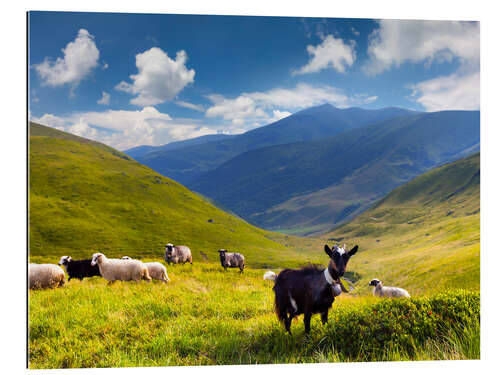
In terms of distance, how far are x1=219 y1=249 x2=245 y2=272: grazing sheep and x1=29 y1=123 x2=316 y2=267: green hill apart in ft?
0.94

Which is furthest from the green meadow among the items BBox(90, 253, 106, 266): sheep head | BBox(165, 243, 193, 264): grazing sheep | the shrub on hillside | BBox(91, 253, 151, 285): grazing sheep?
BBox(165, 243, 193, 264): grazing sheep

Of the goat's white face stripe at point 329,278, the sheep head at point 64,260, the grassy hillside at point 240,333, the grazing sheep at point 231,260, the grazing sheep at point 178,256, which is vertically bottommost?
the grassy hillside at point 240,333

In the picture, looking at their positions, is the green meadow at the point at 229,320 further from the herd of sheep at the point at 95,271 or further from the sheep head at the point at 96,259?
the sheep head at the point at 96,259

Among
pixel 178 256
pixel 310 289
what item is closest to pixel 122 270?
pixel 178 256

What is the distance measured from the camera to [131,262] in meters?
7.16

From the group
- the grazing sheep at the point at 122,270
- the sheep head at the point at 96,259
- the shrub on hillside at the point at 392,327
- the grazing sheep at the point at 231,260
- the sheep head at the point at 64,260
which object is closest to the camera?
the shrub on hillside at the point at 392,327

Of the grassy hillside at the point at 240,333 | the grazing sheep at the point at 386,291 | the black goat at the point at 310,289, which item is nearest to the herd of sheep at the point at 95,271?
the grassy hillside at the point at 240,333

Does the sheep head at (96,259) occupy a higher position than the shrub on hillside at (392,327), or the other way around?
the sheep head at (96,259)

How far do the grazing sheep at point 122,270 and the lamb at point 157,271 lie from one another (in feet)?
0.57

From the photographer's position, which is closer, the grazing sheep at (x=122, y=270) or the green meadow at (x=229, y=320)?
the green meadow at (x=229, y=320)

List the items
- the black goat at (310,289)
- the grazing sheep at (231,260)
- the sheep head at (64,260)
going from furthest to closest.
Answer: the grazing sheep at (231,260)
the sheep head at (64,260)
the black goat at (310,289)

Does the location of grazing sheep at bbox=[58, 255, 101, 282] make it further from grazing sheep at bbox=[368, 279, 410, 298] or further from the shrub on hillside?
grazing sheep at bbox=[368, 279, 410, 298]

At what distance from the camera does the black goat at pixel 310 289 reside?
398 centimetres
